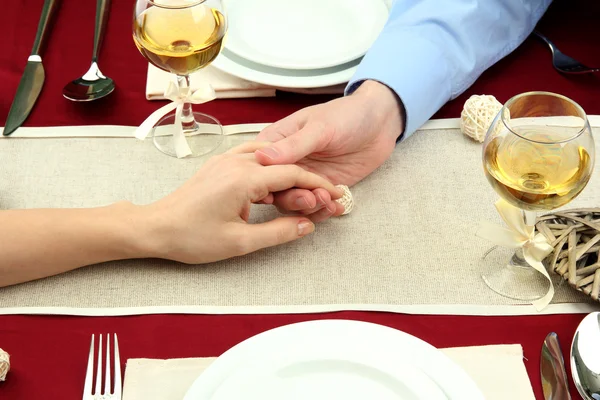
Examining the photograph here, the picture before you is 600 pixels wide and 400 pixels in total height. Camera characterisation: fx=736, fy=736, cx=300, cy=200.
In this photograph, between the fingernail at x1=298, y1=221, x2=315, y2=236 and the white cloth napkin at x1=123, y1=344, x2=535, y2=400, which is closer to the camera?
the white cloth napkin at x1=123, y1=344, x2=535, y2=400

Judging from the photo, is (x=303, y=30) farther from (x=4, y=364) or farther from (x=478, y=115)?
(x=4, y=364)

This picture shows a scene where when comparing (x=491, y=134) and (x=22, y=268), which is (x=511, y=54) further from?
(x=22, y=268)

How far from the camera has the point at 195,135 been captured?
110 cm

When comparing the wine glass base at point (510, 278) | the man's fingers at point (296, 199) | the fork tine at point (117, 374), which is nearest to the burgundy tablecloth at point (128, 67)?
the man's fingers at point (296, 199)

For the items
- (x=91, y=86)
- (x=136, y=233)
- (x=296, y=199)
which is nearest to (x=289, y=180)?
(x=296, y=199)

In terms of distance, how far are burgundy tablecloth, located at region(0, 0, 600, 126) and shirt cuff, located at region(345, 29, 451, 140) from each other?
25 millimetres

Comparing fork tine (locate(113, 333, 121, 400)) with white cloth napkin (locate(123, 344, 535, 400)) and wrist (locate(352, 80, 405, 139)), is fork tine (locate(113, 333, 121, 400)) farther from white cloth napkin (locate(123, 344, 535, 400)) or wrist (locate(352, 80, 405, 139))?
wrist (locate(352, 80, 405, 139))

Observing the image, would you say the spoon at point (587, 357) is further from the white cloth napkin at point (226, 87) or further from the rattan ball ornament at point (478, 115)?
the white cloth napkin at point (226, 87)

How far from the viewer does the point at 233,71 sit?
3.71ft

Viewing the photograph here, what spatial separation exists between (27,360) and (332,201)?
40 cm

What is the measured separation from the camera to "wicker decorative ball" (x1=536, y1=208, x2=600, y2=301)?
2.73ft

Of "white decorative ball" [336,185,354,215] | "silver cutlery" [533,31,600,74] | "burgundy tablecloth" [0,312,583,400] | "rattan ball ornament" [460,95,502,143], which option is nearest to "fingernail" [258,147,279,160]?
"white decorative ball" [336,185,354,215]

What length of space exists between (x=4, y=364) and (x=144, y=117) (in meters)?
0.48

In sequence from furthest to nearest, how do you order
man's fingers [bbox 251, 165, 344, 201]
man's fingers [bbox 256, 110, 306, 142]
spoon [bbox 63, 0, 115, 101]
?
spoon [bbox 63, 0, 115, 101], man's fingers [bbox 256, 110, 306, 142], man's fingers [bbox 251, 165, 344, 201]
